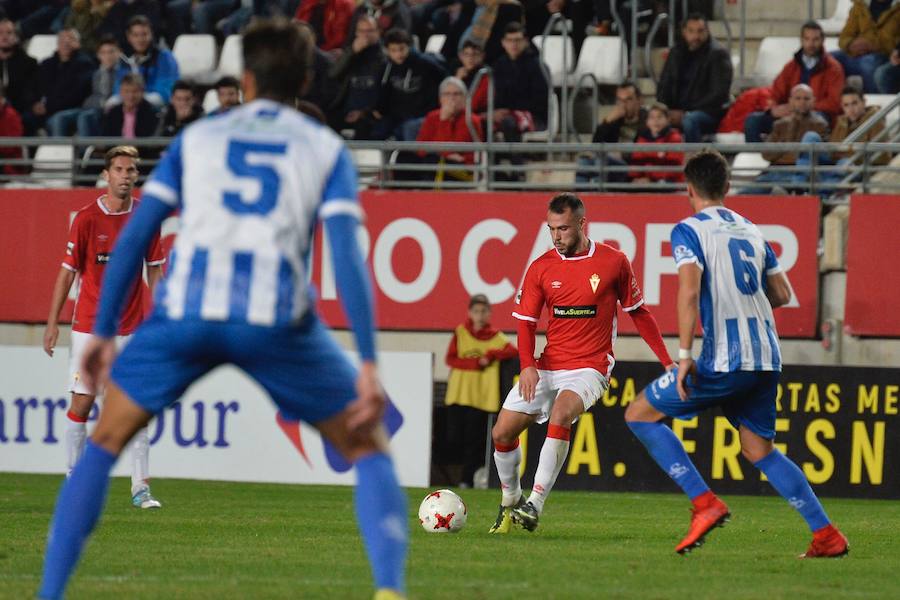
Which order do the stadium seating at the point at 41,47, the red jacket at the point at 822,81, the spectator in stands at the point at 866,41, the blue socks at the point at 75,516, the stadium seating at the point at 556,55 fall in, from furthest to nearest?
the stadium seating at the point at 41,47 < the stadium seating at the point at 556,55 < the spectator in stands at the point at 866,41 < the red jacket at the point at 822,81 < the blue socks at the point at 75,516

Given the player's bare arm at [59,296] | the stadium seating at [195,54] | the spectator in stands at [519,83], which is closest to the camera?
the player's bare arm at [59,296]

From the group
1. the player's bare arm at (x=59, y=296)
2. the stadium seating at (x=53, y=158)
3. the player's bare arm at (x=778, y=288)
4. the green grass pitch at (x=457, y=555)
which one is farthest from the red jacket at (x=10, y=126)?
the player's bare arm at (x=778, y=288)

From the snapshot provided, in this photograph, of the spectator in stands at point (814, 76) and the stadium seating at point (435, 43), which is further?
the stadium seating at point (435, 43)

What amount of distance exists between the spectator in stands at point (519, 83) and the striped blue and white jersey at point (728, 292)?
9.74 meters

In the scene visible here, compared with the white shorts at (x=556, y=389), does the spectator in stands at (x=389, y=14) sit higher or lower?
higher

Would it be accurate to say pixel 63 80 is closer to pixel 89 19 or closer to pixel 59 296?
pixel 89 19

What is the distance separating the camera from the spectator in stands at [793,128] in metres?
16.7

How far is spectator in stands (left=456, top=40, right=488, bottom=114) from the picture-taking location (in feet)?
58.5

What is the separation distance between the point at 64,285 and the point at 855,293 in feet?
26.7

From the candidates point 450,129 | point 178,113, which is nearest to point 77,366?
point 450,129

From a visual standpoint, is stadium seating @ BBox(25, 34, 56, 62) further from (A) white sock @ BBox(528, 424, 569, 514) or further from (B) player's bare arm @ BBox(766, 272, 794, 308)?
(B) player's bare arm @ BBox(766, 272, 794, 308)

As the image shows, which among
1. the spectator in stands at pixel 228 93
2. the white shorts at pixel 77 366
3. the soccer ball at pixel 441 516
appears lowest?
the soccer ball at pixel 441 516

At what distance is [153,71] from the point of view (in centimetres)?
1944

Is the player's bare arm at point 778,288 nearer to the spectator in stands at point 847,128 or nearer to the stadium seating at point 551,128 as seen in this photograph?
the spectator in stands at point 847,128
